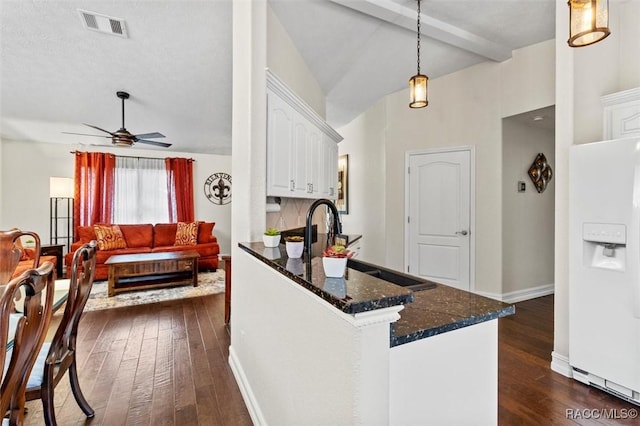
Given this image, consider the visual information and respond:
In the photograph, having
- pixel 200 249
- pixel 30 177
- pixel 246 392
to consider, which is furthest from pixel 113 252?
pixel 246 392

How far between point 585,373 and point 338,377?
7.58ft

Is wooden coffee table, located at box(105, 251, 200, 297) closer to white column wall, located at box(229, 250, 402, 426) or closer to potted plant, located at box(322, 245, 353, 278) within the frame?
white column wall, located at box(229, 250, 402, 426)

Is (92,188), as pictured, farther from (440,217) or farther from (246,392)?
(440,217)

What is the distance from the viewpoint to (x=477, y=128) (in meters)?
3.96

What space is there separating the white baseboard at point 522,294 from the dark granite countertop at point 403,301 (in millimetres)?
3193

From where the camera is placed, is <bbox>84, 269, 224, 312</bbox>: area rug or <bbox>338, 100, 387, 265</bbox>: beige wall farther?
<bbox>338, 100, 387, 265</bbox>: beige wall

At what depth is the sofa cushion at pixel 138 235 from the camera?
225 inches

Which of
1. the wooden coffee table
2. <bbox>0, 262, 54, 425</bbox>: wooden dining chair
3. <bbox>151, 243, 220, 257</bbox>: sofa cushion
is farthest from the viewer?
<bbox>151, 243, 220, 257</bbox>: sofa cushion

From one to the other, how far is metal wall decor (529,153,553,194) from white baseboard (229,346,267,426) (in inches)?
168

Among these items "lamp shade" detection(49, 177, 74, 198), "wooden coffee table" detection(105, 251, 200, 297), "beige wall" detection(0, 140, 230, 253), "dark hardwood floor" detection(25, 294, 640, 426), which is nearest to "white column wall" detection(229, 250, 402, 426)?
"dark hardwood floor" detection(25, 294, 640, 426)

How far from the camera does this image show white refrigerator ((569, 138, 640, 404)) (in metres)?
1.83

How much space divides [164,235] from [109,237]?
0.92 meters

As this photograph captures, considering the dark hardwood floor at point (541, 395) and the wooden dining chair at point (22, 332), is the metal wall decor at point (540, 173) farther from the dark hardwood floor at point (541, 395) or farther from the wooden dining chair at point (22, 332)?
the wooden dining chair at point (22, 332)

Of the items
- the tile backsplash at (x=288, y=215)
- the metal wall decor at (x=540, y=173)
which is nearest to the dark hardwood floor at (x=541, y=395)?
the tile backsplash at (x=288, y=215)
